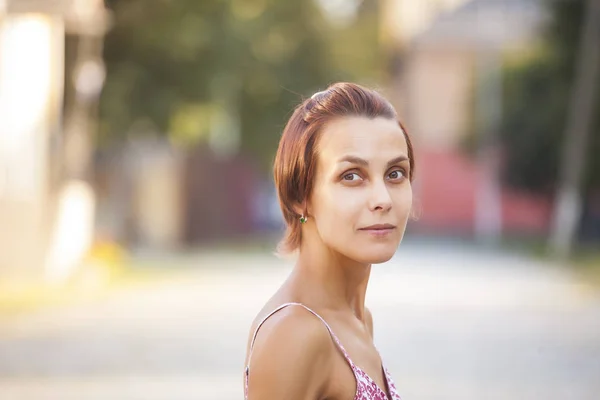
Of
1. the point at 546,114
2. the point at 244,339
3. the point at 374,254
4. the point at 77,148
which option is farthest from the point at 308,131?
the point at 546,114

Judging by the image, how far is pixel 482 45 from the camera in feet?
152

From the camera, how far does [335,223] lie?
2094 mm

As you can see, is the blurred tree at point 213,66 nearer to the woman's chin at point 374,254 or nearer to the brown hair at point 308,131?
the brown hair at point 308,131

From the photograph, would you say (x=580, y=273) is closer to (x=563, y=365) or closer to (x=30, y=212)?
(x=30, y=212)

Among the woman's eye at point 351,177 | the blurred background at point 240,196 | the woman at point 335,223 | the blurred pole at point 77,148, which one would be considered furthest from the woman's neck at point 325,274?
the blurred pole at point 77,148

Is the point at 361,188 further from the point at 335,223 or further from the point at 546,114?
the point at 546,114

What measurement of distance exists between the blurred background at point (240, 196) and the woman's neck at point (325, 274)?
50 centimetres

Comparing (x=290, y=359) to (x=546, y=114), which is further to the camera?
(x=546, y=114)

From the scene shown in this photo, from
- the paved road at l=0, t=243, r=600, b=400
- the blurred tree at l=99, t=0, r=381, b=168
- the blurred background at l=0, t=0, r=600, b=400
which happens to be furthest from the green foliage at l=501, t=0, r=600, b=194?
the paved road at l=0, t=243, r=600, b=400

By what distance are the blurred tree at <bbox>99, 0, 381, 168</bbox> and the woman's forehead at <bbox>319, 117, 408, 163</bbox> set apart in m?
19.6

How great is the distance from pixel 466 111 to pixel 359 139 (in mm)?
41863

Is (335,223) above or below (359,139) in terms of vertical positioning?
below

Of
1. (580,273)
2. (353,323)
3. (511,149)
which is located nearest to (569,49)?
(511,149)

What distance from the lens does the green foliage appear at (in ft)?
104
